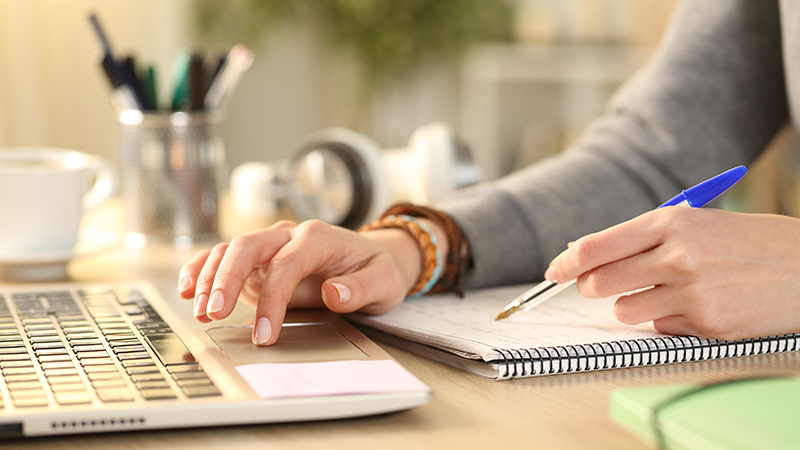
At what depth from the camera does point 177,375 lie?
37cm

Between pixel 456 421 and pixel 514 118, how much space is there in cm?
336

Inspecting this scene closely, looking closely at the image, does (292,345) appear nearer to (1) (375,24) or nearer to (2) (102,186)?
(2) (102,186)

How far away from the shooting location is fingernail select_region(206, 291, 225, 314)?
0.44 m

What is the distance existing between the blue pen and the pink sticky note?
14 centimetres

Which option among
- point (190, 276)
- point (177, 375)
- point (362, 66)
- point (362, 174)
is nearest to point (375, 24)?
point (362, 66)

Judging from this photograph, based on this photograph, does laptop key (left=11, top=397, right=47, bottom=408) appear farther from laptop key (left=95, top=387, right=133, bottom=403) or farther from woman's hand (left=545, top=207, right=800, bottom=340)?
woman's hand (left=545, top=207, right=800, bottom=340)

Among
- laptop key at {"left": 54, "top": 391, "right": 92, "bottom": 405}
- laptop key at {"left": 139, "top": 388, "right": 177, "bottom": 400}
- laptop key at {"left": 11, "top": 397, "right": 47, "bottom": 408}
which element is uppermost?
laptop key at {"left": 11, "top": 397, "right": 47, "bottom": 408}

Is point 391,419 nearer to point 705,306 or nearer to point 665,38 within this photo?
point 705,306

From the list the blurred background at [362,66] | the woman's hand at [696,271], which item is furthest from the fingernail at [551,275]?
the blurred background at [362,66]

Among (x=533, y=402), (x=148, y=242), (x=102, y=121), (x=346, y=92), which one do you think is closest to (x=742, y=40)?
(x=533, y=402)

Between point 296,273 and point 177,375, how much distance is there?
121 mm

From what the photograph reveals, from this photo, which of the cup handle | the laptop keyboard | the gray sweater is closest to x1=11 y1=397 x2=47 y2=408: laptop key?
the laptop keyboard

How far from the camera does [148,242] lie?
2.98ft

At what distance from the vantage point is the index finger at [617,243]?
A: 45cm
